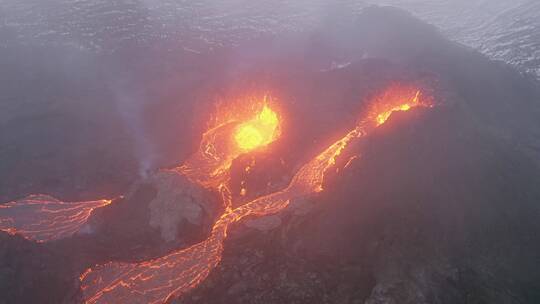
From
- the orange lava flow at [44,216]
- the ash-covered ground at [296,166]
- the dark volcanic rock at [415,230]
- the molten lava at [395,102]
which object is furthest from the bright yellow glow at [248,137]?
the orange lava flow at [44,216]

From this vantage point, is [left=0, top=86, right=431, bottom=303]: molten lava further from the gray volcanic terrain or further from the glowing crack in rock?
the gray volcanic terrain

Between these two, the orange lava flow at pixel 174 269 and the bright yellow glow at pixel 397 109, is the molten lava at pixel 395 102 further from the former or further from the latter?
the orange lava flow at pixel 174 269

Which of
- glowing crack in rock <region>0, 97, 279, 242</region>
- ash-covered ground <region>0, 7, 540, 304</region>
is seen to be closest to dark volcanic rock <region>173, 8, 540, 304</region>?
ash-covered ground <region>0, 7, 540, 304</region>

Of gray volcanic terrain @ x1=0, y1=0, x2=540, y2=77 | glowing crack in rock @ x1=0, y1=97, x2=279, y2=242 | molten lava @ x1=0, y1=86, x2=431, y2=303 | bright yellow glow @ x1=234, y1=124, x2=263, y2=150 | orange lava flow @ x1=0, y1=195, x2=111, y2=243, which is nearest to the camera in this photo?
molten lava @ x1=0, y1=86, x2=431, y2=303

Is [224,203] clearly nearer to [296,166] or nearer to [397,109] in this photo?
[296,166]

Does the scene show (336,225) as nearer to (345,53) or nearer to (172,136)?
(172,136)
